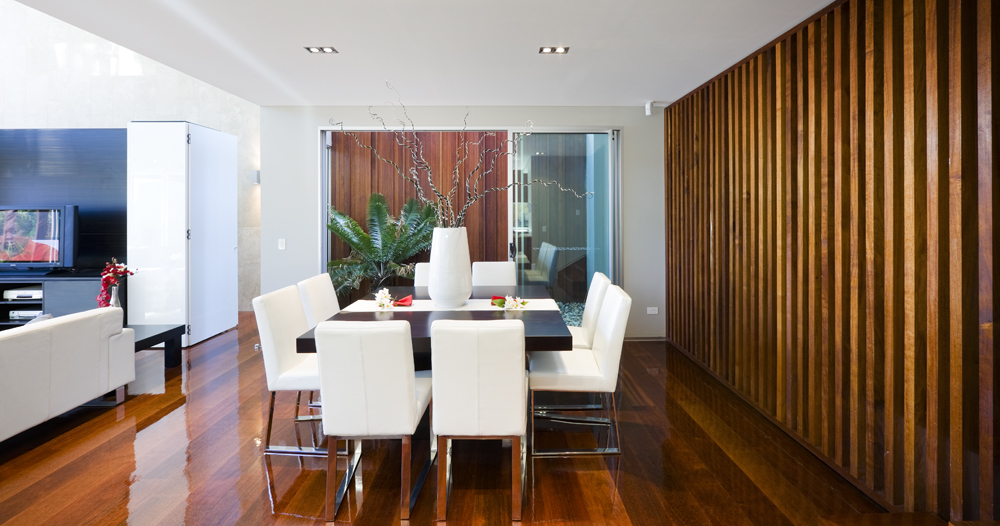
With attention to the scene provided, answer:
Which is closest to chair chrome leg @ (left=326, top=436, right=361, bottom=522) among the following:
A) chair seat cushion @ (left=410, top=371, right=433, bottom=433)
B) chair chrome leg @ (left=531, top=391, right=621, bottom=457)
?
chair seat cushion @ (left=410, top=371, right=433, bottom=433)

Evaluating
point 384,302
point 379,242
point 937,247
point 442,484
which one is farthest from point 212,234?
point 937,247

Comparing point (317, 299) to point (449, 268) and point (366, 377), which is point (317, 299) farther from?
point (366, 377)

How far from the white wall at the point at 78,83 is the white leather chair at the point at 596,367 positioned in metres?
6.02

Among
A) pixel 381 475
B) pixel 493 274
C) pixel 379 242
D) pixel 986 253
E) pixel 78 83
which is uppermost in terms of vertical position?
pixel 78 83

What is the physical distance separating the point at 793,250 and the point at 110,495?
3.68 meters

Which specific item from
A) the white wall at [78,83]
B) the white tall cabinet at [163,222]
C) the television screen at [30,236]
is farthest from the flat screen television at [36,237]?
the white wall at [78,83]

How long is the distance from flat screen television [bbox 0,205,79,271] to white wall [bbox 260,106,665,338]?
1802mm

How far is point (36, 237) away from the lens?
5.13m

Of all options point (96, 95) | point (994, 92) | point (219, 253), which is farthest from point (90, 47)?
point (994, 92)

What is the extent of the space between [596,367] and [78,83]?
23.4 ft

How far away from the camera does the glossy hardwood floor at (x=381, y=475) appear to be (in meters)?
2.23

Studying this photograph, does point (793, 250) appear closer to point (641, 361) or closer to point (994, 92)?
point (994, 92)

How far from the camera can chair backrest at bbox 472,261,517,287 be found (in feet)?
14.9

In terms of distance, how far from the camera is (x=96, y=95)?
252 inches
